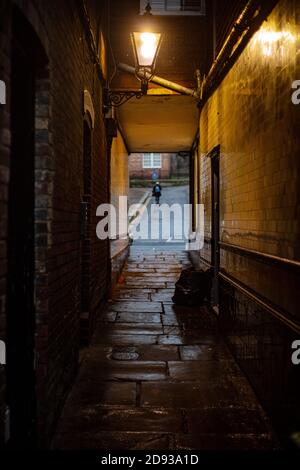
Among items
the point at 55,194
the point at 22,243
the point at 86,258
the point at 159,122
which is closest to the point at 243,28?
the point at 55,194

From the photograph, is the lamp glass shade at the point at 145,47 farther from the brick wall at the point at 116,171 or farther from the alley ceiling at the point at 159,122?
the brick wall at the point at 116,171

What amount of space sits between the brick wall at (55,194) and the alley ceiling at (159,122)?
204 inches

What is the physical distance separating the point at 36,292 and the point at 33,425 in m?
1.06

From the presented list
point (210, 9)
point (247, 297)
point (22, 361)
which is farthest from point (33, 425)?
point (210, 9)

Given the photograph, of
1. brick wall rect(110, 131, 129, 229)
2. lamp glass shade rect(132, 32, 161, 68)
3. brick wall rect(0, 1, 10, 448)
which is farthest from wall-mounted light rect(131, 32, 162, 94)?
brick wall rect(0, 1, 10, 448)

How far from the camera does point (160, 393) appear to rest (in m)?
4.95

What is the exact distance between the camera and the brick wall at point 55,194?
3.55m

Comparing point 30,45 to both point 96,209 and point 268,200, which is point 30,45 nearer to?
point 268,200

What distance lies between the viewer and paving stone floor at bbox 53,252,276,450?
390 centimetres

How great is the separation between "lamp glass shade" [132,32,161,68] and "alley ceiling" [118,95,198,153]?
308cm

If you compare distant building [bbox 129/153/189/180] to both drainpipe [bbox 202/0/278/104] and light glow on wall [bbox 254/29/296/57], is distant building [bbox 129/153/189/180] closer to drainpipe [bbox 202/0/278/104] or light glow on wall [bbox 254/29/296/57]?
drainpipe [bbox 202/0/278/104]

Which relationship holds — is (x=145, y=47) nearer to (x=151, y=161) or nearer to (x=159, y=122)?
(x=159, y=122)

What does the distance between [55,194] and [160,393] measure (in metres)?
2.54

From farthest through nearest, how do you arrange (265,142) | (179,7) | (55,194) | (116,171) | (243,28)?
(116,171)
(179,7)
(243,28)
(265,142)
(55,194)
